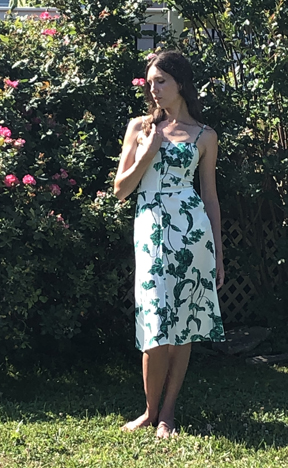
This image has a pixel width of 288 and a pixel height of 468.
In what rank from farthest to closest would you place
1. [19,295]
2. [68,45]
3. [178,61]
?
[68,45]
[19,295]
[178,61]

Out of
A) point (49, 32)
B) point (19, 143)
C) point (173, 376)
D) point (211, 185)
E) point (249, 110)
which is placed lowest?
point (173, 376)

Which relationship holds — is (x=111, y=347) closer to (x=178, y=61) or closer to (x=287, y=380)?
(x=287, y=380)

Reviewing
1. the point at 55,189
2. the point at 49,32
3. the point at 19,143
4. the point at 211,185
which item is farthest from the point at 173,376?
the point at 49,32

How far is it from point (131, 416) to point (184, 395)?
542 millimetres

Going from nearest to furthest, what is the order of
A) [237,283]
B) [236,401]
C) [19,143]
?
1. [19,143]
2. [236,401]
3. [237,283]

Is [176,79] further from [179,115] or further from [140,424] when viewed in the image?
[140,424]

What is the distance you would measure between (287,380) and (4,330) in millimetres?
2053

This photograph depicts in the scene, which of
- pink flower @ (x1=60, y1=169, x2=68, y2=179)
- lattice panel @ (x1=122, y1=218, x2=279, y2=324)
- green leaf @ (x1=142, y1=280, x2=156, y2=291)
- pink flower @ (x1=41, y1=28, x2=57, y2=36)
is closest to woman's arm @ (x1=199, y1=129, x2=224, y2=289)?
green leaf @ (x1=142, y1=280, x2=156, y2=291)

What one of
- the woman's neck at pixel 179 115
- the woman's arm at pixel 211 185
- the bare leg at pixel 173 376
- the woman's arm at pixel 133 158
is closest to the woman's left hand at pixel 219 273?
the woman's arm at pixel 211 185

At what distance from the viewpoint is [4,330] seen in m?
3.86

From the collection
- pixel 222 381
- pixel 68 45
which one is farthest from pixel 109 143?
pixel 222 381

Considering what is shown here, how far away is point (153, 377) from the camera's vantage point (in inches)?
126

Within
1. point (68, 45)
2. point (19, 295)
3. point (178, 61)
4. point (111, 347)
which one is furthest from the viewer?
point (111, 347)

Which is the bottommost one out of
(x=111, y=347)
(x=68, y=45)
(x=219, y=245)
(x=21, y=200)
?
(x=111, y=347)
